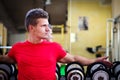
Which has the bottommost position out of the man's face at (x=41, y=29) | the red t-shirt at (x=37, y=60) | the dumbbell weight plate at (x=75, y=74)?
the dumbbell weight plate at (x=75, y=74)

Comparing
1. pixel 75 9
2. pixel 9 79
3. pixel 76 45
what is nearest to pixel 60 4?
pixel 75 9

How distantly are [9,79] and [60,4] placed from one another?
6489 mm

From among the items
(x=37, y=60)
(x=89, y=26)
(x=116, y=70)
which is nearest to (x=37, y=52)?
(x=37, y=60)

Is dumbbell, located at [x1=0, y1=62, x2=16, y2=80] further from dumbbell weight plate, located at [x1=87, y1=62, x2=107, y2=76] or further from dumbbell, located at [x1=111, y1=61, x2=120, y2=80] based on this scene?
dumbbell, located at [x1=111, y1=61, x2=120, y2=80]

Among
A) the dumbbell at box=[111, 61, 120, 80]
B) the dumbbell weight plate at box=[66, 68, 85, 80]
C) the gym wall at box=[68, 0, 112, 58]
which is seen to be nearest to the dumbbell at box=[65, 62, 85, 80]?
the dumbbell weight plate at box=[66, 68, 85, 80]

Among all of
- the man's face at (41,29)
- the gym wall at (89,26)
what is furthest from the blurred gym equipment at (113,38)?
the man's face at (41,29)

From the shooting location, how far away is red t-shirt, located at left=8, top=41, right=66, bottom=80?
5.09ft

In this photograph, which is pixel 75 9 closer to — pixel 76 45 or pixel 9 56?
pixel 76 45

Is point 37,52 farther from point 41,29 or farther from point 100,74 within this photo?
point 100,74

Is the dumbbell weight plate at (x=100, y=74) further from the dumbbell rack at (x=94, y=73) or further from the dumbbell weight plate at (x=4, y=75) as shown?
the dumbbell weight plate at (x=4, y=75)

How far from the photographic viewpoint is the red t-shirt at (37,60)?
155cm

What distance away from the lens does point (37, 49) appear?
1.58m

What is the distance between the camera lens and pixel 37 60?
1.56 metres

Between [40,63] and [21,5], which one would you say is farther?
[21,5]
